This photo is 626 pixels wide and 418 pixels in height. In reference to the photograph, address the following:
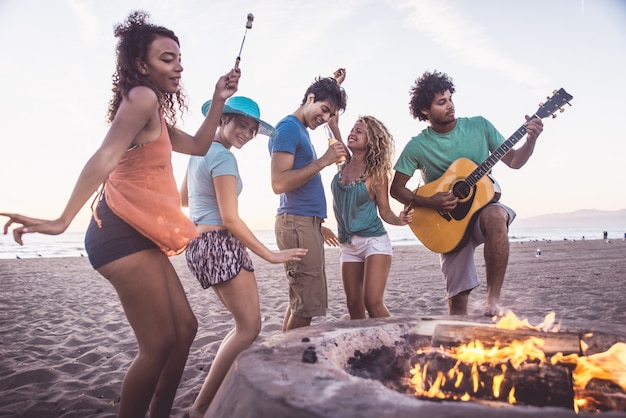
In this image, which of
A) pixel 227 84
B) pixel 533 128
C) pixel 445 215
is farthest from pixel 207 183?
pixel 533 128

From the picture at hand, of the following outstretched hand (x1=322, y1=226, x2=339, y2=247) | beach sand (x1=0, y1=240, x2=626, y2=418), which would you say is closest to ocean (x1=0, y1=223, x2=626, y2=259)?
beach sand (x1=0, y1=240, x2=626, y2=418)

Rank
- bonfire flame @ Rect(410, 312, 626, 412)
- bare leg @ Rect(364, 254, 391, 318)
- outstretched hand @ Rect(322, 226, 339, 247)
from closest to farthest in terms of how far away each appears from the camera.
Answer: bonfire flame @ Rect(410, 312, 626, 412), bare leg @ Rect(364, 254, 391, 318), outstretched hand @ Rect(322, 226, 339, 247)

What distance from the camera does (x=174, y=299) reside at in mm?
2346

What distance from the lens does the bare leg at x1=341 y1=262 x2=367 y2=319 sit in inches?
155

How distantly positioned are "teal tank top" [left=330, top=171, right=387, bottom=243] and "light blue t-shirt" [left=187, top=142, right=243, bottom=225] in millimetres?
1435

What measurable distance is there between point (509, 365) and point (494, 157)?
250 centimetres

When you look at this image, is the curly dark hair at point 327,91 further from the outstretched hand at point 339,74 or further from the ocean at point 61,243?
the ocean at point 61,243

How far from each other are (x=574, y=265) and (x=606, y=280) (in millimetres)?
4082

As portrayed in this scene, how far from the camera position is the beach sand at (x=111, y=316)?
3494 millimetres

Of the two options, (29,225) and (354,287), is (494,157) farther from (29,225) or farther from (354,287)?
(29,225)

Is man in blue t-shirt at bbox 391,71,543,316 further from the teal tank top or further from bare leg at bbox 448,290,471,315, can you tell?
the teal tank top

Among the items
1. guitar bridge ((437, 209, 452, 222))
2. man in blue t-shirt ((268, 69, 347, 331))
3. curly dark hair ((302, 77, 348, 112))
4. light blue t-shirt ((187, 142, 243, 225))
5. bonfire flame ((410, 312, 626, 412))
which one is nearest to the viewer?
bonfire flame ((410, 312, 626, 412))

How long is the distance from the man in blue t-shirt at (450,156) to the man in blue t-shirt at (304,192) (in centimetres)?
98

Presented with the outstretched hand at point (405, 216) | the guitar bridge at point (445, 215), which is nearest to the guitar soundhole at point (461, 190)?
the guitar bridge at point (445, 215)
